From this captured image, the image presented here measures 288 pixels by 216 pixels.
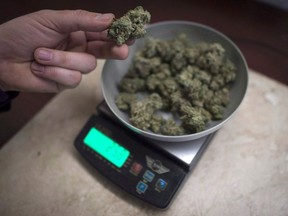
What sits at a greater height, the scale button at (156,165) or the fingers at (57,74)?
the fingers at (57,74)

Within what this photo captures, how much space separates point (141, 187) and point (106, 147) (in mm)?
140

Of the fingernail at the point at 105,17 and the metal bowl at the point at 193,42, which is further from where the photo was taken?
the metal bowl at the point at 193,42

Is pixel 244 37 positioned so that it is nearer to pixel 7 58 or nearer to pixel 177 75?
pixel 177 75

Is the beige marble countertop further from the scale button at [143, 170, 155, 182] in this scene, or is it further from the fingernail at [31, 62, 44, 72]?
the fingernail at [31, 62, 44, 72]

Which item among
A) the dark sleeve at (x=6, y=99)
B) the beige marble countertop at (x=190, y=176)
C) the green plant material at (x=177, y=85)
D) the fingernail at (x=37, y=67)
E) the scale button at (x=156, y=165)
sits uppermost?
the fingernail at (x=37, y=67)

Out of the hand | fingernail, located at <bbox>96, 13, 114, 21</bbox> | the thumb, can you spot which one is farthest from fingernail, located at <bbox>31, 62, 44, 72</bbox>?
fingernail, located at <bbox>96, 13, 114, 21</bbox>

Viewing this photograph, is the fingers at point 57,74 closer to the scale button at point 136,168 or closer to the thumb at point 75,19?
the thumb at point 75,19

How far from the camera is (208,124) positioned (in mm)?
777

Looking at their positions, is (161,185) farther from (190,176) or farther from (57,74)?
(57,74)

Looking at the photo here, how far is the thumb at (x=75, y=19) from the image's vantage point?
24.6 inches

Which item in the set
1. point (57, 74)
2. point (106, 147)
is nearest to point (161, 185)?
point (106, 147)

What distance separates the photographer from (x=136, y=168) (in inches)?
29.9

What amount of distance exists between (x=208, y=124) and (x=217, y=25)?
1.00ft

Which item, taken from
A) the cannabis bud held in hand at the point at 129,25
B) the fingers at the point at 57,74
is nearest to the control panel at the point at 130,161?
the fingers at the point at 57,74
